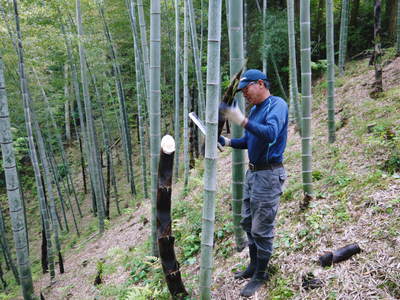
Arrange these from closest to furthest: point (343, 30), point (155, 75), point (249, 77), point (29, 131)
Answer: point (249, 77) < point (155, 75) < point (29, 131) < point (343, 30)

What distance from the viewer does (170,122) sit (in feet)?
49.2

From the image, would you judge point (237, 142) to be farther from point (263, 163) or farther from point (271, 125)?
point (271, 125)

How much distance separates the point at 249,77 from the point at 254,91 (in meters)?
0.10

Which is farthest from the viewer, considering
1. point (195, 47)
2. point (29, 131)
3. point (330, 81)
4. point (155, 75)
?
point (195, 47)

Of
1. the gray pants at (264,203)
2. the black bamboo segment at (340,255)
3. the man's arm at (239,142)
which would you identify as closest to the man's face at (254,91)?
the man's arm at (239,142)

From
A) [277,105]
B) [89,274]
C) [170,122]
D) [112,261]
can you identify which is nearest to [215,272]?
[277,105]

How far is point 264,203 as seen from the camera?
2186mm

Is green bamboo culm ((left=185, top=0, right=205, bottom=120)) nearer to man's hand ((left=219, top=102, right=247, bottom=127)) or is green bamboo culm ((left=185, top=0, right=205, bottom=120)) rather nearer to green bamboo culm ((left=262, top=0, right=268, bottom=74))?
green bamboo culm ((left=262, top=0, right=268, bottom=74))

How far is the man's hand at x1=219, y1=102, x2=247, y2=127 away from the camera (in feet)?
6.36

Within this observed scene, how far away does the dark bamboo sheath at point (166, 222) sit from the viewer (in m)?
2.42

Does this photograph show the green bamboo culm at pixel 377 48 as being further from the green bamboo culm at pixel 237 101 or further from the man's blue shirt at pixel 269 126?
the man's blue shirt at pixel 269 126

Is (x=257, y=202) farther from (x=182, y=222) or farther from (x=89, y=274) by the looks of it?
(x=89, y=274)

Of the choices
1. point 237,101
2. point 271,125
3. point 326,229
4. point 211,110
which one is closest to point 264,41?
point 237,101

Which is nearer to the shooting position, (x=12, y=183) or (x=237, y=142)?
(x=237, y=142)
